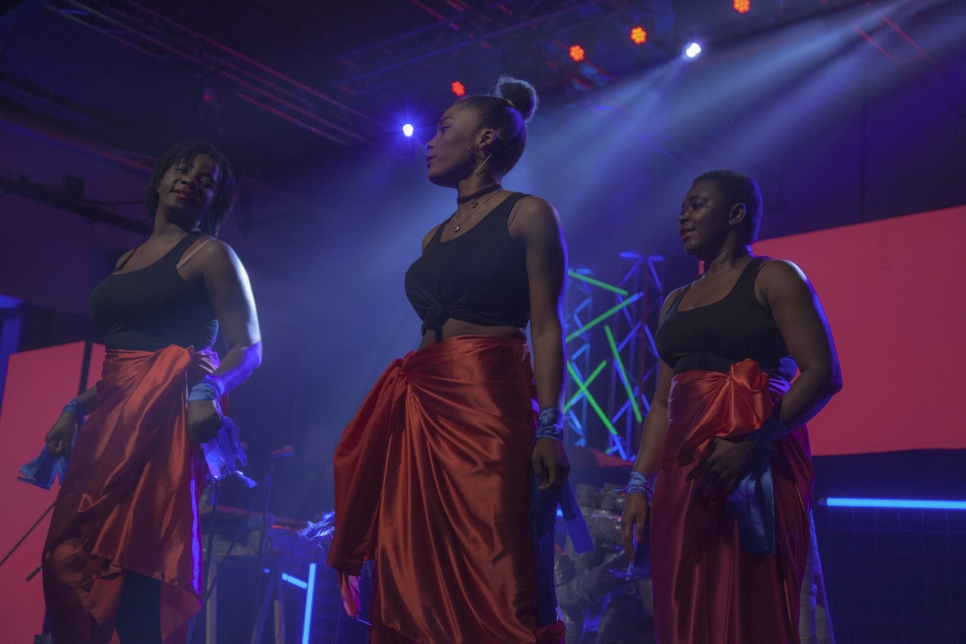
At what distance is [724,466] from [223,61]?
7.35 metres

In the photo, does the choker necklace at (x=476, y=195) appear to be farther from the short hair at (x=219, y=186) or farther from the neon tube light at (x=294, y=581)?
the neon tube light at (x=294, y=581)

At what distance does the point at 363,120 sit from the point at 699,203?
7246 mm

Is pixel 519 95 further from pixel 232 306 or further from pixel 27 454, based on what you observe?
pixel 27 454

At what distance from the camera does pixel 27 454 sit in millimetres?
5359

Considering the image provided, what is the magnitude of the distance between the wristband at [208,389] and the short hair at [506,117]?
3.13ft

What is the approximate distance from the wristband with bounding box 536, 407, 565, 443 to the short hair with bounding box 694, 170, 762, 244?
1001 mm

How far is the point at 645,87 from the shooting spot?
9.22 metres

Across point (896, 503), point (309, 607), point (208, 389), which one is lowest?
point (309, 607)

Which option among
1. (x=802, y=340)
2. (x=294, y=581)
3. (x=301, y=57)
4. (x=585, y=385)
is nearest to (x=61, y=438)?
(x=802, y=340)

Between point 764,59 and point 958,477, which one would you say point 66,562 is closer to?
point 958,477

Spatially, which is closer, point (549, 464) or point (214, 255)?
point (549, 464)

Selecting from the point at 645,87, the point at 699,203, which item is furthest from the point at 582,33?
the point at 699,203

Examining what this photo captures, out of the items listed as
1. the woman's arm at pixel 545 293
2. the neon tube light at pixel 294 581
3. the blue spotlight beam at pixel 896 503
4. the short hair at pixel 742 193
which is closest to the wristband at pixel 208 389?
the woman's arm at pixel 545 293

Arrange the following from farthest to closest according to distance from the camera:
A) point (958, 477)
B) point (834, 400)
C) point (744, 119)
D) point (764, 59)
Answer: point (744, 119), point (764, 59), point (834, 400), point (958, 477)
